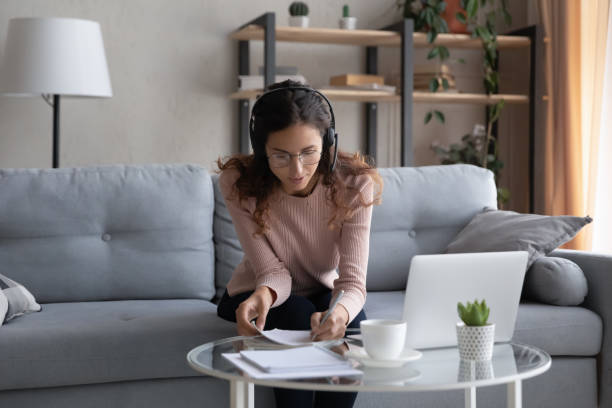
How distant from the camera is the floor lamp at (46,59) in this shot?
289cm

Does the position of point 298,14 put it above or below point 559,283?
above

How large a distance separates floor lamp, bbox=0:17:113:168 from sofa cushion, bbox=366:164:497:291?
4.04ft

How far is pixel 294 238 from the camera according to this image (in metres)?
1.88

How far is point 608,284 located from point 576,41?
1.60m

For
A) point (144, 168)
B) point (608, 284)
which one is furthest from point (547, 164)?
point (144, 168)

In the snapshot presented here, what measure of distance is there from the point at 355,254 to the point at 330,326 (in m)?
0.31

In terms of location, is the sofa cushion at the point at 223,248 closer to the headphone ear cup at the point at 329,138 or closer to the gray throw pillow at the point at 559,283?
the headphone ear cup at the point at 329,138

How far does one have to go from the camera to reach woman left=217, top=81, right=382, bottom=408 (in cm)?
164

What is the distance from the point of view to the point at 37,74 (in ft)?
9.48

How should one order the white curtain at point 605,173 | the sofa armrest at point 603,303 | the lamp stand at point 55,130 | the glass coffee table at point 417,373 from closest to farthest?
the glass coffee table at point 417,373 < the sofa armrest at point 603,303 < the lamp stand at point 55,130 < the white curtain at point 605,173

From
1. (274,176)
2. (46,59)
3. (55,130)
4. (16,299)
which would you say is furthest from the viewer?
(55,130)

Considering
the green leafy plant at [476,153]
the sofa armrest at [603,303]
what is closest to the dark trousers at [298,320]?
the sofa armrest at [603,303]

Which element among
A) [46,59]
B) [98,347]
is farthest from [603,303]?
[46,59]

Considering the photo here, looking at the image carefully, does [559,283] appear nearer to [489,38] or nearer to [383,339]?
[383,339]
